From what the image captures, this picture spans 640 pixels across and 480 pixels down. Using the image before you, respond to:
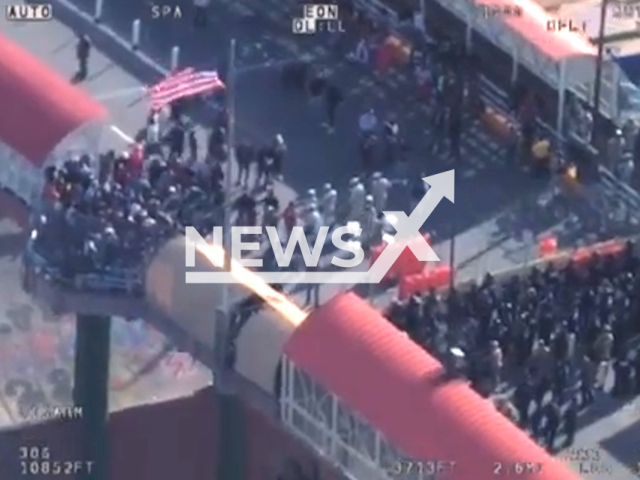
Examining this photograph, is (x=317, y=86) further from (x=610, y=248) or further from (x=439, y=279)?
(x=439, y=279)

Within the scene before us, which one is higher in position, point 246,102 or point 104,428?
point 246,102

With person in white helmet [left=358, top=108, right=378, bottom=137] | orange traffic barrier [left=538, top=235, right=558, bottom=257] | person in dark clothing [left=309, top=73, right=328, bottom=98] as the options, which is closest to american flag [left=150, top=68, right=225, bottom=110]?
person in dark clothing [left=309, top=73, right=328, bottom=98]

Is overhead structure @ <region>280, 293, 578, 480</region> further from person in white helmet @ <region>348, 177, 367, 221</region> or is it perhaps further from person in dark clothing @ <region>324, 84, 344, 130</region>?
person in dark clothing @ <region>324, 84, 344, 130</region>

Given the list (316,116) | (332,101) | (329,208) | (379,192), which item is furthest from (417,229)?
(316,116)

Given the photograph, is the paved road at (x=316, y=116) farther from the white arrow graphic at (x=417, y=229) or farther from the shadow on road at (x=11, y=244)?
the shadow on road at (x=11, y=244)

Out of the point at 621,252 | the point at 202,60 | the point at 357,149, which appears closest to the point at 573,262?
the point at 621,252

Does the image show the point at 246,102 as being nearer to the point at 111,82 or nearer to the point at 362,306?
the point at 111,82

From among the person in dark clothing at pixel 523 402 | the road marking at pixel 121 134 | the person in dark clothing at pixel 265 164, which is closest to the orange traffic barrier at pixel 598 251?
the person in dark clothing at pixel 523 402

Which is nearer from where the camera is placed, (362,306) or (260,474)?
(362,306)
